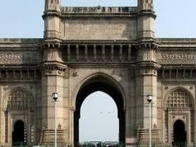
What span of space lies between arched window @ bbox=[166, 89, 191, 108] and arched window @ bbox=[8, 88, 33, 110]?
488 inches

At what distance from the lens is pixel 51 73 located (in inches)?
1762

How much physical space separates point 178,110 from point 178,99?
3.42 ft

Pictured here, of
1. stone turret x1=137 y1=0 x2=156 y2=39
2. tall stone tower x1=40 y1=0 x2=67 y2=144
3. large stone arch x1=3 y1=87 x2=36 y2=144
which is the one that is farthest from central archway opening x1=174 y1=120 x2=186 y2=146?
large stone arch x1=3 y1=87 x2=36 y2=144

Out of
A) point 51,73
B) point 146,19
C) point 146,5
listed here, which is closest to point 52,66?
point 51,73

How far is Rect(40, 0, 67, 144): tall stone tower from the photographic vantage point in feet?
145

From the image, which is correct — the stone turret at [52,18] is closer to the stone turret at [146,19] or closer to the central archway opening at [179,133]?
the stone turret at [146,19]

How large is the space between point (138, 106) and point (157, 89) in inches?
109

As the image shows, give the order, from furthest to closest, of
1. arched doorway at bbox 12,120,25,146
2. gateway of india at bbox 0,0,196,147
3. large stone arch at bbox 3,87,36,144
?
arched doorway at bbox 12,120,25,146 < large stone arch at bbox 3,87,36,144 < gateway of india at bbox 0,0,196,147

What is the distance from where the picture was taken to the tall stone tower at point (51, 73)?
4406 centimetres

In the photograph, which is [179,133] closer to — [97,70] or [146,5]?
[97,70]

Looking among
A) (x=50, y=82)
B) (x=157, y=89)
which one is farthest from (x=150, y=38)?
(x=50, y=82)

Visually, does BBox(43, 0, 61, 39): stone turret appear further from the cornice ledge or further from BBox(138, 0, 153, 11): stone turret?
BBox(138, 0, 153, 11): stone turret

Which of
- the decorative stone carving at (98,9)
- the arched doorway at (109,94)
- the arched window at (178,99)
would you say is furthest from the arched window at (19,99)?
the arched window at (178,99)

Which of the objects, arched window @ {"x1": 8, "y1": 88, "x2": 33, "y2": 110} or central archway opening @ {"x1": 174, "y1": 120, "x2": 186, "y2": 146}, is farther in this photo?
central archway opening @ {"x1": 174, "y1": 120, "x2": 186, "y2": 146}
